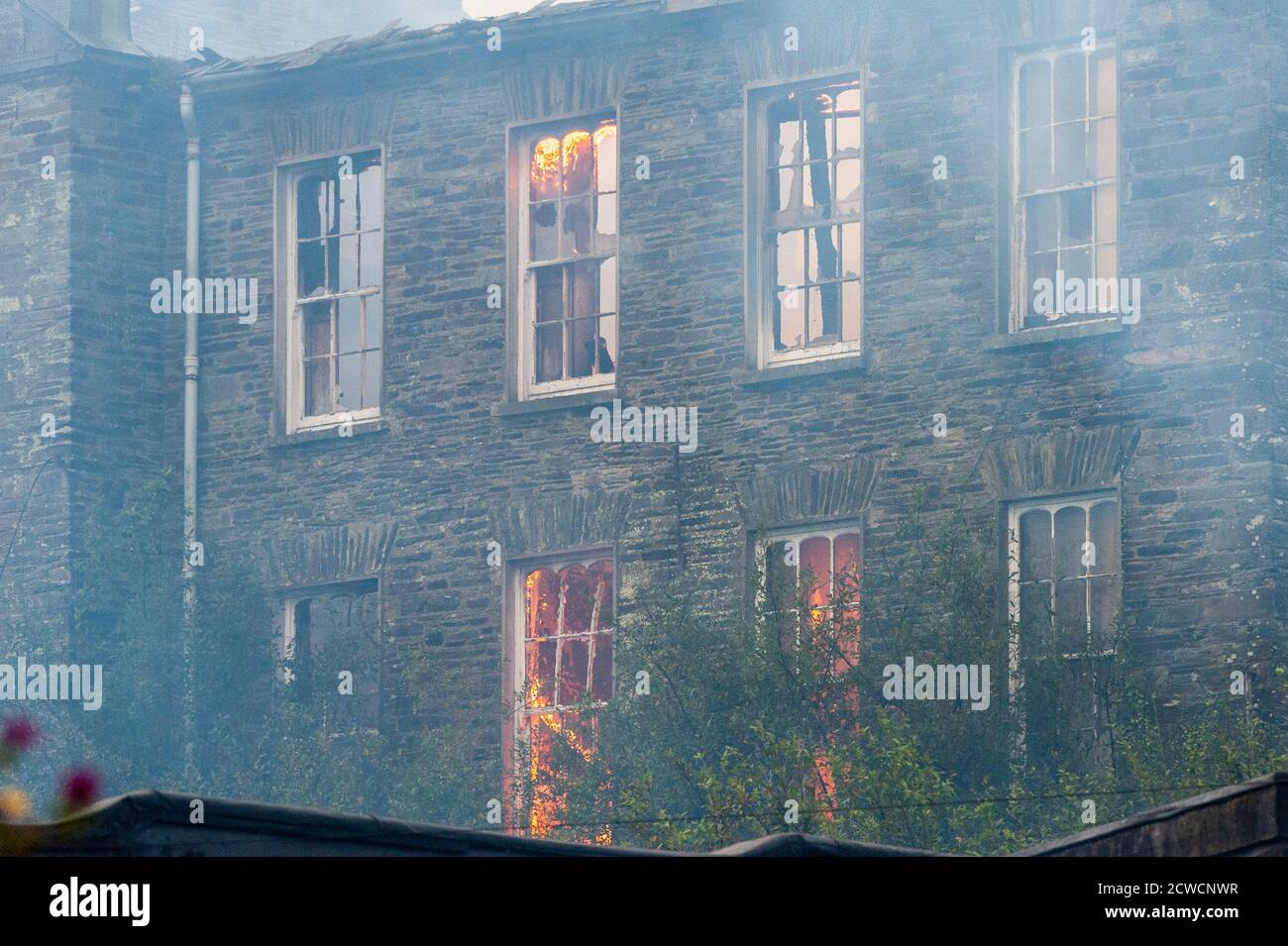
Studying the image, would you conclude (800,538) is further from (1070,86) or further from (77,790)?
(77,790)

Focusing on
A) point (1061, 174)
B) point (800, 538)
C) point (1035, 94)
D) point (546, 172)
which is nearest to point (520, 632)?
point (800, 538)

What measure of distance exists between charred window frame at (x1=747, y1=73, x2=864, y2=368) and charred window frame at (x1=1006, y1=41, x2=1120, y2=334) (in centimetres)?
123

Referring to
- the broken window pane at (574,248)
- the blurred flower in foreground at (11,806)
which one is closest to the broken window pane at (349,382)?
the broken window pane at (574,248)

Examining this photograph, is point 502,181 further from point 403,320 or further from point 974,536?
point 974,536

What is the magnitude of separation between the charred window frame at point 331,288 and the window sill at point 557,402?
4.36ft

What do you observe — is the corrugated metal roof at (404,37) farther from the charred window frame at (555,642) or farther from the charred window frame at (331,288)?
the charred window frame at (555,642)

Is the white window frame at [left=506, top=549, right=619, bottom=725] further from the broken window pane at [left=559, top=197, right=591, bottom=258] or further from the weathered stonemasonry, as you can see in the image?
the broken window pane at [left=559, top=197, right=591, bottom=258]

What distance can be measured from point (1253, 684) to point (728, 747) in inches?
134

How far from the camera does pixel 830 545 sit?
784 inches

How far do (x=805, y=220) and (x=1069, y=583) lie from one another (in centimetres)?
346

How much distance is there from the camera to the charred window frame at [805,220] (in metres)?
20.2

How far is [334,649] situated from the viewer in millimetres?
21188

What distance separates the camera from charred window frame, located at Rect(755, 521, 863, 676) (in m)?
18.9
